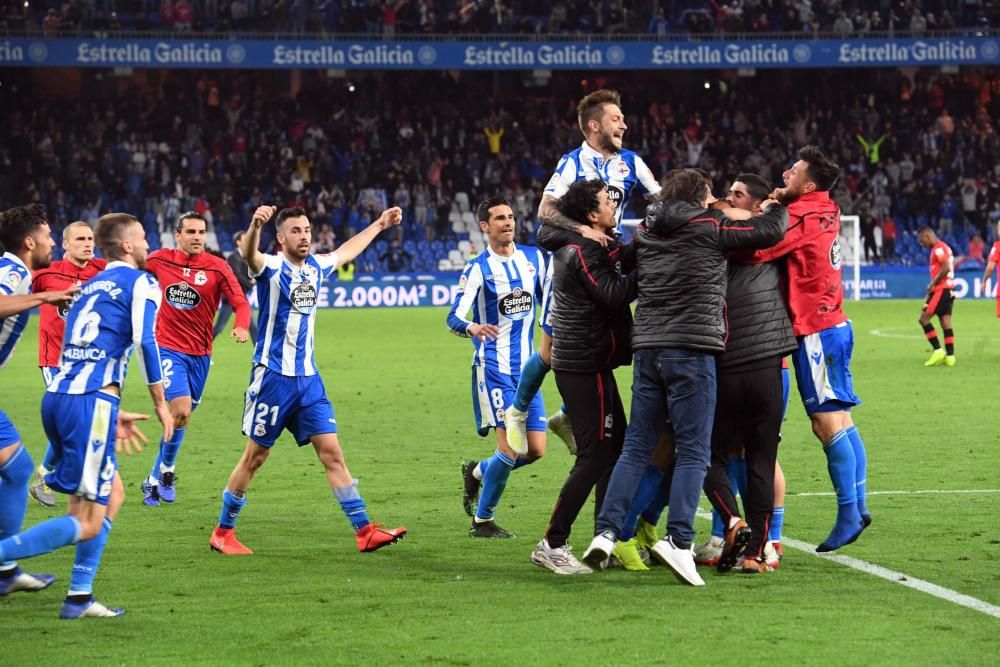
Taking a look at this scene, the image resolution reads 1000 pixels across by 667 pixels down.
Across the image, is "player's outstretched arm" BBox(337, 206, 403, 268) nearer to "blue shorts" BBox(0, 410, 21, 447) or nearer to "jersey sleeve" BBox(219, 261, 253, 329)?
"jersey sleeve" BBox(219, 261, 253, 329)

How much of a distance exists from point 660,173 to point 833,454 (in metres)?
35.5

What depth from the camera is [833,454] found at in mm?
7965

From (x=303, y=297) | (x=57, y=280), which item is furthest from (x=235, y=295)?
(x=303, y=297)

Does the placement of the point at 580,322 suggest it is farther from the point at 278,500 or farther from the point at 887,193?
the point at 887,193

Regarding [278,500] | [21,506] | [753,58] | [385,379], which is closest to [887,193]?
[753,58]

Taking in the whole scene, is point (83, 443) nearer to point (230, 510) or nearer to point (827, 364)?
point (230, 510)

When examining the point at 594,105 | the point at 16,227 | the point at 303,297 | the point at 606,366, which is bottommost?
the point at 606,366

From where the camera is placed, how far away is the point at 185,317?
10680 millimetres

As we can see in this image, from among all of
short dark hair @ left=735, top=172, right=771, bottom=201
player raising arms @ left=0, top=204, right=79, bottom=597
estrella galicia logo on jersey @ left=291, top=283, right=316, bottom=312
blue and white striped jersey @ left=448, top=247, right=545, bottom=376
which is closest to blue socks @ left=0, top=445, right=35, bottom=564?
player raising arms @ left=0, top=204, right=79, bottom=597

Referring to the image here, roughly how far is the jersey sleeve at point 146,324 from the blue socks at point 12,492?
96cm

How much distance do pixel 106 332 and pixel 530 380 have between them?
270cm

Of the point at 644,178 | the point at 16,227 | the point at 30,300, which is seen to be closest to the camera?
the point at 30,300

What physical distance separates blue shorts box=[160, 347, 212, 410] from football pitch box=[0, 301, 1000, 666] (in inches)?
32.1

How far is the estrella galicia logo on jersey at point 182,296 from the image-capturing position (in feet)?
35.2
